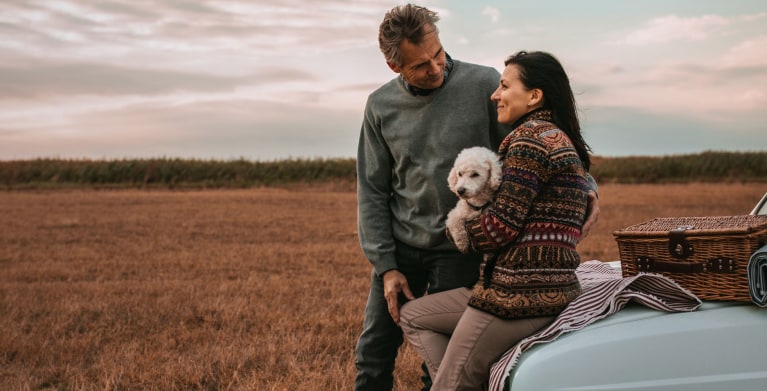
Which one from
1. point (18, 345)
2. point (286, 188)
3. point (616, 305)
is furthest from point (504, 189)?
point (286, 188)

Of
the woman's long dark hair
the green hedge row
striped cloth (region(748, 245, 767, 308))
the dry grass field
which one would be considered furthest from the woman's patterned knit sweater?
the green hedge row

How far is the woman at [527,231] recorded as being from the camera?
2.39 m

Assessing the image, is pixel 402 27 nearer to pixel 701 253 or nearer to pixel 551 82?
pixel 551 82

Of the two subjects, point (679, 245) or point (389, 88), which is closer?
point (679, 245)

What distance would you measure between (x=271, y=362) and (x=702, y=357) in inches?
138

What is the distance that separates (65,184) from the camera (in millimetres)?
35250

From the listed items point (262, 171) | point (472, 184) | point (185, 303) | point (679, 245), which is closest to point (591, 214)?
point (679, 245)

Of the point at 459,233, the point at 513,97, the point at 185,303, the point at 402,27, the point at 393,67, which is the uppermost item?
the point at 402,27

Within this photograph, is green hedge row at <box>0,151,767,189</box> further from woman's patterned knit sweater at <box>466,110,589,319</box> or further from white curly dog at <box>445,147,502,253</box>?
woman's patterned knit sweater at <box>466,110,589,319</box>

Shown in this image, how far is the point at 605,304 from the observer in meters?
2.49

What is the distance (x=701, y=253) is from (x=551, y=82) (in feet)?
2.55

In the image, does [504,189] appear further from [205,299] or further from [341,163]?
[341,163]

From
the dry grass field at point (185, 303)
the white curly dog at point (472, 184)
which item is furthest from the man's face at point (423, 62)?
the dry grass field at point (185, 303)

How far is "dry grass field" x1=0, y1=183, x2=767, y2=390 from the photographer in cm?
514
